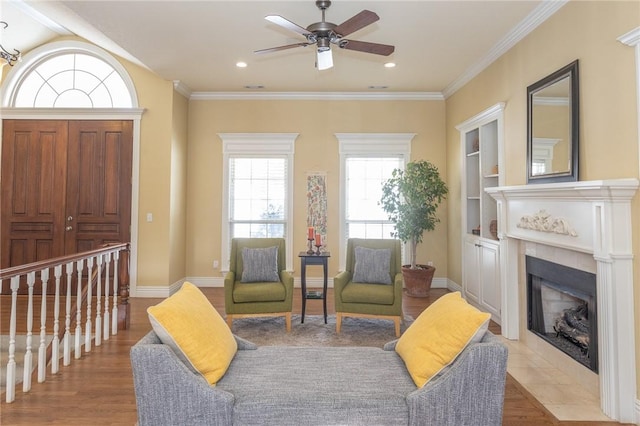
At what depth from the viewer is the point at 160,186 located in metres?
5.41

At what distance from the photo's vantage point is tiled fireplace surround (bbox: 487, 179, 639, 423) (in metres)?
2.31

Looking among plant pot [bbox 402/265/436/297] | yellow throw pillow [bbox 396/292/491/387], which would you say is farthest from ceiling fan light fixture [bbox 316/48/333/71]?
plant pot [bbox 402/265/436/297]

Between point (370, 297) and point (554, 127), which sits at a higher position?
point (554, 127)

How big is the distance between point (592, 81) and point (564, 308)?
187cm

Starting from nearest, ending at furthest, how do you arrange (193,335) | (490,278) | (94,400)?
(193,335)
(94,400)
(490,278)

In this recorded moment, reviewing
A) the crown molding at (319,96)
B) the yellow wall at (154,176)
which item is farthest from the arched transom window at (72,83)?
the crown molding at (319,96)

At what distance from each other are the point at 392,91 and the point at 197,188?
356 cm

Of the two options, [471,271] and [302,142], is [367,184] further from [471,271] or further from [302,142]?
[471,271]

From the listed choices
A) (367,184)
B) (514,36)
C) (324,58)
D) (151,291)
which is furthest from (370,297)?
(151,291)

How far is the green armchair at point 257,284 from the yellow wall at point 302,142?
173 centimetres

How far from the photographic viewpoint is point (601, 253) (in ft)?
7.85

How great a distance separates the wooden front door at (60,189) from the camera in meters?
5.34

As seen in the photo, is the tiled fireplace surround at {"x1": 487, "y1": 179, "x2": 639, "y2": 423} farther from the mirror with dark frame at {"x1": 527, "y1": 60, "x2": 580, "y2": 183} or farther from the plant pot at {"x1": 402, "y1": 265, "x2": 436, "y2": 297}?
the plant pot at {"x1": 402, "y1": 265, "x2": 436, "y2": 297}

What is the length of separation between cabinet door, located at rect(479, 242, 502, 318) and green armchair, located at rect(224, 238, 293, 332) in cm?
237
